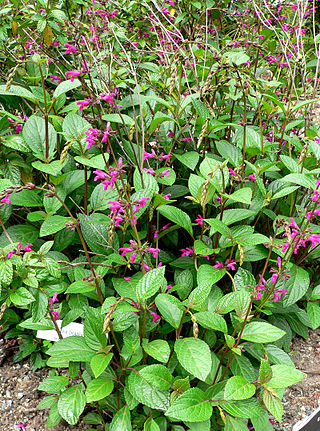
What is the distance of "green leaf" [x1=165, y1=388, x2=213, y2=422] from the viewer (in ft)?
3.65

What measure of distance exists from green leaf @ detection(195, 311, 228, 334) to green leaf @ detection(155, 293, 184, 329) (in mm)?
75

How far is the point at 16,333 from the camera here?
175cm

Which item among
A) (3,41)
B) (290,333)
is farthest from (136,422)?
(3,41)

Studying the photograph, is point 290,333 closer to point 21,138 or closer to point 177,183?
point 177,183

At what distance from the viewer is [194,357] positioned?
1.15 meters

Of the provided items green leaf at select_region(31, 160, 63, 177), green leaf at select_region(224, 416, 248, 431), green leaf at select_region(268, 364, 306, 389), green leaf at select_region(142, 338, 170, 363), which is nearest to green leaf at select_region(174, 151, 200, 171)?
green leaf at select_region(31, 160, 63, 177)

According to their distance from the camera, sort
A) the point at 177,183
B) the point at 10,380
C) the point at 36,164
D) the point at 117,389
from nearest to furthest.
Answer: the point at 117,389 → the point at 36,164 → the point at 10,380 → the point at 177,183

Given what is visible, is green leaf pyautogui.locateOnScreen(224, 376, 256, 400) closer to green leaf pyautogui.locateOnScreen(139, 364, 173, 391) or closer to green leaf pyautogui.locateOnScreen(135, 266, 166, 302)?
green leaf pyautogui.locateOnScreen(139, 364, 173, 391)

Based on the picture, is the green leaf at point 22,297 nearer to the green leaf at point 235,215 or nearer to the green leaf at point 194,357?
the green leaf at point 194,357

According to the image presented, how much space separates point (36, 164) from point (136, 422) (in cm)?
97

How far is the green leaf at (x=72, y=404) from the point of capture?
1.24 m

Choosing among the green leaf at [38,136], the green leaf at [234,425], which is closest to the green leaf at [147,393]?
the green leaf at [234,425]

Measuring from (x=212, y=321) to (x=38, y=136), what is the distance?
96cm

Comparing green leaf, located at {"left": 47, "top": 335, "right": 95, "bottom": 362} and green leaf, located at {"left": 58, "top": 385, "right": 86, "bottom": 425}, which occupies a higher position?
green leaf, located at {"left": 47, "top": 335, "right": 95, "bottom": 362}
